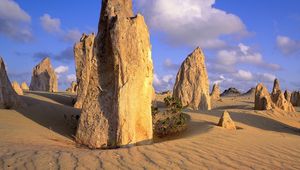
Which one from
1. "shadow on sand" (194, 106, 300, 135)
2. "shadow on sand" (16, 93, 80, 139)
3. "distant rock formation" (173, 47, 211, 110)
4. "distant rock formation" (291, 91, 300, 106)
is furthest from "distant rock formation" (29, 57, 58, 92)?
"shadow on sand" (194, 106, 300, 135)

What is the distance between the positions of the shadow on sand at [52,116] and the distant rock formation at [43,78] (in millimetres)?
27618

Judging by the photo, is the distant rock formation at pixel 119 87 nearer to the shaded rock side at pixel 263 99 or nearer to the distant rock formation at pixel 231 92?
the shaded rock side at pixel 263 99

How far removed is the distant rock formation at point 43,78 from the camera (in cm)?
4222

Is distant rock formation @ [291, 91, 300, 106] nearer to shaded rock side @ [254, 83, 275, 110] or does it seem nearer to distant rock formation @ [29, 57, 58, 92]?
shaded rock side @ [254, 83, 275, 110]

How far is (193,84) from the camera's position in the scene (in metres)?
24.9

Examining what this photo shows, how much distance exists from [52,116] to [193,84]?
13.2m

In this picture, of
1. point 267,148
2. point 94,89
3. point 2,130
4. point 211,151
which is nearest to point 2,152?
point 2,130

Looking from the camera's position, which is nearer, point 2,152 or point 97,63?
point 2,152

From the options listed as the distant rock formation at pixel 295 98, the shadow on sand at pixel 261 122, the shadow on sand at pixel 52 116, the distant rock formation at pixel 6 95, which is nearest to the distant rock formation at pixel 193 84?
the shadow on sand at pixel 261 122

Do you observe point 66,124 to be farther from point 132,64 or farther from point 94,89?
point 132,64

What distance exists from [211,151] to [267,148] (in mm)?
1627

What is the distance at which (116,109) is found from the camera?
374 inches

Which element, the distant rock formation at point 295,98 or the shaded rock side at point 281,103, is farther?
the distant rock formation at point 295,98

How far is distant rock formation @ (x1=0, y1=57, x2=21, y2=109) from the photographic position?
13.7 m
